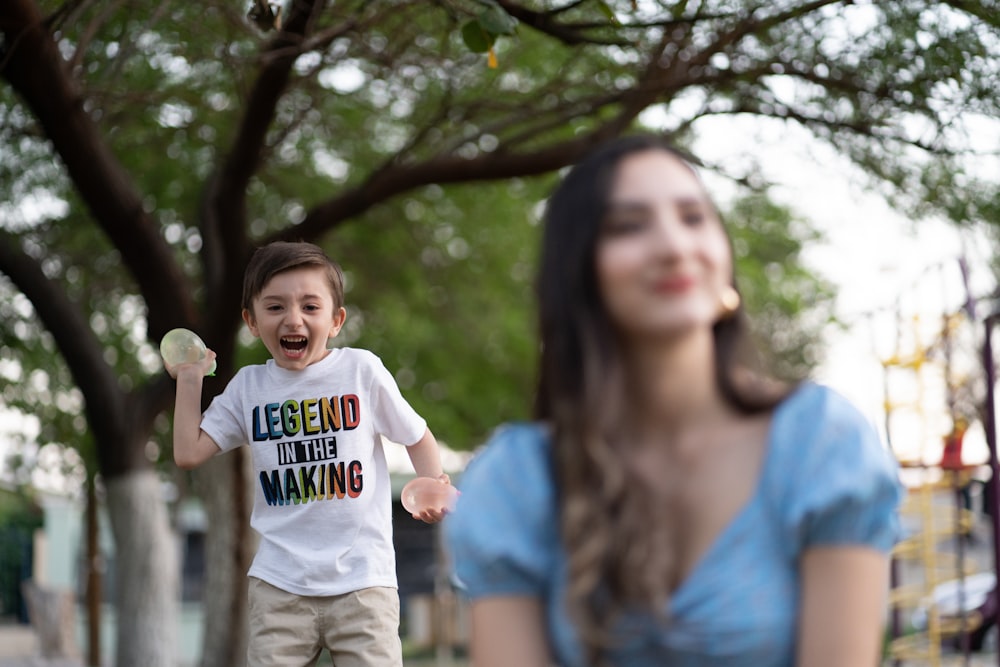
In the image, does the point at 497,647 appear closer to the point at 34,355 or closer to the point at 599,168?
the point at 599,168

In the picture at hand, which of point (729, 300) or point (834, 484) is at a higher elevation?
point (729, 300)

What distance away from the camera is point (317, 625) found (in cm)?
A: 363

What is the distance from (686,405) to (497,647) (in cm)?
39

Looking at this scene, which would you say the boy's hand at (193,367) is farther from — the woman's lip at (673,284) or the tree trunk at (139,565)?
the tree trunk at (139,565)

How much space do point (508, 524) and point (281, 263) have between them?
1.98m

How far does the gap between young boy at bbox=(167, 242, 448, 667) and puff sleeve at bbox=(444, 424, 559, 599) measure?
1.87m

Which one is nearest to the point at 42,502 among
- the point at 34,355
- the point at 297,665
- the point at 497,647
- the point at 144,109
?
the point at 34,355

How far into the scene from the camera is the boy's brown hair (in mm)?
3543

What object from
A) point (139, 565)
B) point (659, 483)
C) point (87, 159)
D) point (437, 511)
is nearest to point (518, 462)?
point (659, 483)

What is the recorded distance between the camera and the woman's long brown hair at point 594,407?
1.61 m

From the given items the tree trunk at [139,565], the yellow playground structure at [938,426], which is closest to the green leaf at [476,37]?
the yellow playground structure at [938,426]

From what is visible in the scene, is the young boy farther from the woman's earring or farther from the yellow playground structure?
the yellow playground structure

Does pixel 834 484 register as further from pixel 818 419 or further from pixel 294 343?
pixel 294 343

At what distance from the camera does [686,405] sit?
5.67 ft
